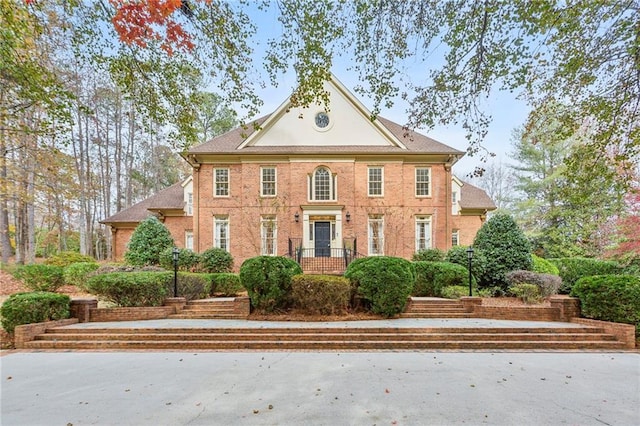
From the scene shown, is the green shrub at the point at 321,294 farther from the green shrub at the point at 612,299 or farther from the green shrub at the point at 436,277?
the green shrub at the point at 612,299

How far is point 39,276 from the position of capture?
11961mm

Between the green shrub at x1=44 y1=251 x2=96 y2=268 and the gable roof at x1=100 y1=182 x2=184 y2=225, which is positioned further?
the gable roof at x1=100 y1=182 x2=184 y2=225

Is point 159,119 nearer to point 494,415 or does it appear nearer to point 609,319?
point 494,415

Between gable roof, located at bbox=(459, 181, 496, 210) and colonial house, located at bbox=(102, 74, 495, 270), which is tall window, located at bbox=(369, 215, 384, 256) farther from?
gable roof, located at bbox=(459, 181, 496, 210)

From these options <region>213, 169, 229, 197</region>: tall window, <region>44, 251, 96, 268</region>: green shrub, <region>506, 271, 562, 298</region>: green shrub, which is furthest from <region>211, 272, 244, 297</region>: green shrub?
<region>506, 271, 562, 298</region>: green shrub

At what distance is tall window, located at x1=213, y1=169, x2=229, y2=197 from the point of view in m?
16.6

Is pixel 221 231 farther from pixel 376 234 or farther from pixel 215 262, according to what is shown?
pixel 376 234

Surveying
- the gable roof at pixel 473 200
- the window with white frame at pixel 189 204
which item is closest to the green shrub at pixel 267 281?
the window with white frame at pixel 189 204

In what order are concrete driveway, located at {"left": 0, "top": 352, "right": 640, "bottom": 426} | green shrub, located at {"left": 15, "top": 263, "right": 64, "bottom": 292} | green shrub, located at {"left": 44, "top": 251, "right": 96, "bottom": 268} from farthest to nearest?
green shrub, located at {"left": 44, "top": 251, "right": 96, "bottom": 268}, green shrub, located at {"left": 15, "top": 263, "right": 64, "bottom": 292}, concrete driveway, located at {"left": 0, "top": 352, "right": 640, "bottom": 426}

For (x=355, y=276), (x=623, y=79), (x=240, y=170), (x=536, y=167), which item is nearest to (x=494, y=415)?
(x=355, y=276)

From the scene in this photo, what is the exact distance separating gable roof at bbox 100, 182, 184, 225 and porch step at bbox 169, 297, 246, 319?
10.3 meters

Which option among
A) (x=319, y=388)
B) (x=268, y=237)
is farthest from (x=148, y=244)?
(x=319, y=388)

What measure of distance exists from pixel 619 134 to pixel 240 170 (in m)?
15.1

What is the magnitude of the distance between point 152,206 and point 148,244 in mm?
5890
